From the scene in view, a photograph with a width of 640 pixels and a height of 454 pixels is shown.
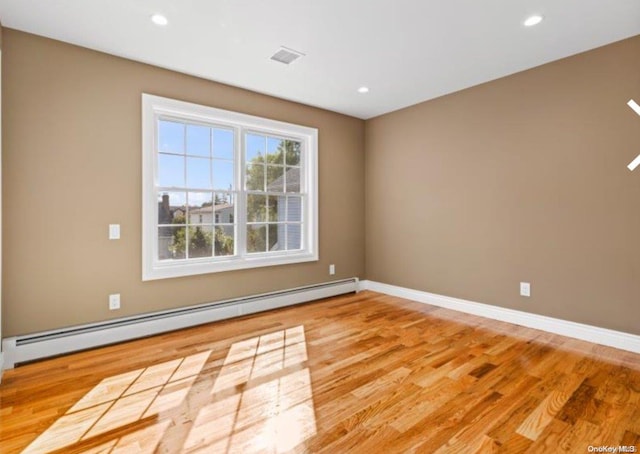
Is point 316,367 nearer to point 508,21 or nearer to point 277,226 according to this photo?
→ point 277,226

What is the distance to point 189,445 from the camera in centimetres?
168

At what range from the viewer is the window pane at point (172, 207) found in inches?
135

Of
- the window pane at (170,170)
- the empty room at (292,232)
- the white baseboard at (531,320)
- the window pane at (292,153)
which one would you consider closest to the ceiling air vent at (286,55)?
the empty room at (292,232)

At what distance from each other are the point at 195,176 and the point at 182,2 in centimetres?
172

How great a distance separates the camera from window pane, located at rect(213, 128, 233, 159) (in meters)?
3.79

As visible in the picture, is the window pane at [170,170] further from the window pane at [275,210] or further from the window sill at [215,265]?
the window pane at [275,210]

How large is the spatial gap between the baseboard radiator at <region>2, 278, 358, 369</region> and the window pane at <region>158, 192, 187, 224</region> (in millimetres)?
942

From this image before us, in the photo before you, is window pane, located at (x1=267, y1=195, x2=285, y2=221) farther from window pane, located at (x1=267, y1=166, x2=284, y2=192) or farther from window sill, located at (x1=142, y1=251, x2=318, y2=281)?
window sill, located at (x1=142, y1=251, x2=318, y2=281)

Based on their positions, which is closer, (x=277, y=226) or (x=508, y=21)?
(x=508, y=21)

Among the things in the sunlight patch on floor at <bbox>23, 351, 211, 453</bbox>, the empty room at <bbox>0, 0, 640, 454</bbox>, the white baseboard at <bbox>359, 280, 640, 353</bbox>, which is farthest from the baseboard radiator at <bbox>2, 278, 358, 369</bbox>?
the white baseboard at <bbox>359, 280, 640, 353</bbox>

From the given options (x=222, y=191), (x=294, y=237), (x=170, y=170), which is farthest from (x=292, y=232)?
(x=170, y=170)

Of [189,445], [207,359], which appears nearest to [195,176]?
[207,359]

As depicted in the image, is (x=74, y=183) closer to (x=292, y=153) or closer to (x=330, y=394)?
(x=292, y=153)

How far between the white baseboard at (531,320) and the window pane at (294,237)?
150cm
